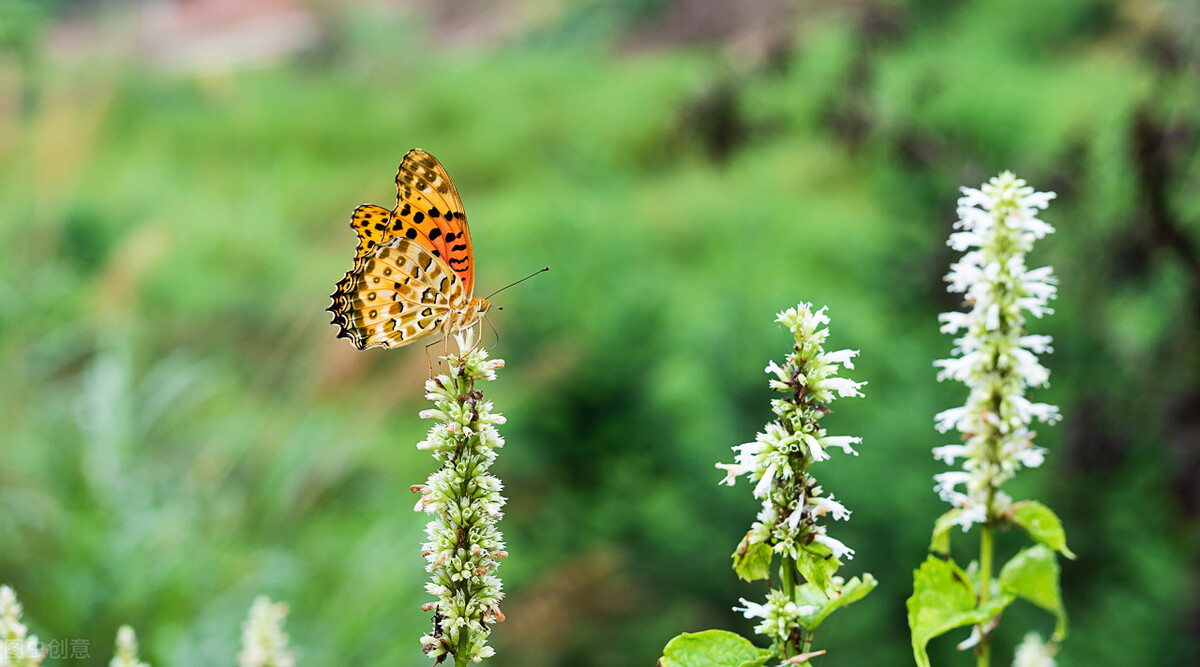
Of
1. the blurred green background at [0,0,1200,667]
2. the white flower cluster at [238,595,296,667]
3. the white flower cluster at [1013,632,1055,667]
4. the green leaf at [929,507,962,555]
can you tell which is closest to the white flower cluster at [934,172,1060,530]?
the green leaf at [929,507,962,555]

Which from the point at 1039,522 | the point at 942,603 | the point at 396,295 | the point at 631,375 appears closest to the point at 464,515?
the point at 942,603

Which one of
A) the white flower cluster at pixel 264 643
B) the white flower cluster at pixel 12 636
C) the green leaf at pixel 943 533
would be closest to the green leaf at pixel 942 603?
the green leaf at pixel 943 533

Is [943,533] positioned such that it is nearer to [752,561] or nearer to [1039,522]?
[1039,522]

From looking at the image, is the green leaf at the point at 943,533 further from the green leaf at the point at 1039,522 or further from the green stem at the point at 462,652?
the green stem at the point at 462,652

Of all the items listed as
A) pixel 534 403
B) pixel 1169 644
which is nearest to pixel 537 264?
pixel 534 403

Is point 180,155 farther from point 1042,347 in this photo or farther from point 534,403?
point 1042,347

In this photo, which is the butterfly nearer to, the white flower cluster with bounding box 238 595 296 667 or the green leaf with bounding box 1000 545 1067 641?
the white flower cluster with bounding box 238 595 296 667
